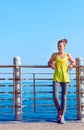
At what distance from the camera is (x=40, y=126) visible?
10.2 m

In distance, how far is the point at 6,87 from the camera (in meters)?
11.3

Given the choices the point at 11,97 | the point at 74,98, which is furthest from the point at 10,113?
the point at 74,98

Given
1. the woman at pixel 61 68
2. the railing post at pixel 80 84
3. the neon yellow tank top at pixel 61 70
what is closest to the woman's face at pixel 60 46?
the woman at pixel 61 68

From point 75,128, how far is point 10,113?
262cm

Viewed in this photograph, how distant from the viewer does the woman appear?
10.4 metres

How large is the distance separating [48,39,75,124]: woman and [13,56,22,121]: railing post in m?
0.92

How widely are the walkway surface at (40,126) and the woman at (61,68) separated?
23cm

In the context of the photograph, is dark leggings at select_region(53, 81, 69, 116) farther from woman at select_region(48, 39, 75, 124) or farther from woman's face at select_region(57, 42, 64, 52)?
woman's face at select_region(57, 42, 64, 52)

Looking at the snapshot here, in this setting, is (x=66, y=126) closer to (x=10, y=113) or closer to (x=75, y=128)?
(x=75, y=128)

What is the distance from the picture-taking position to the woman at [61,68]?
10.4m

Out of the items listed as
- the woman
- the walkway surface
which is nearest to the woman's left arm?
the woman

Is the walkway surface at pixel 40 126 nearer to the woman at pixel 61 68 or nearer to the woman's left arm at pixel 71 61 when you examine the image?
the woman at pixel 61 68

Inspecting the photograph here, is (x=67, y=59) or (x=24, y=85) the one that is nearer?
(x=67, y=59)

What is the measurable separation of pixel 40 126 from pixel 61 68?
1.31 metres
